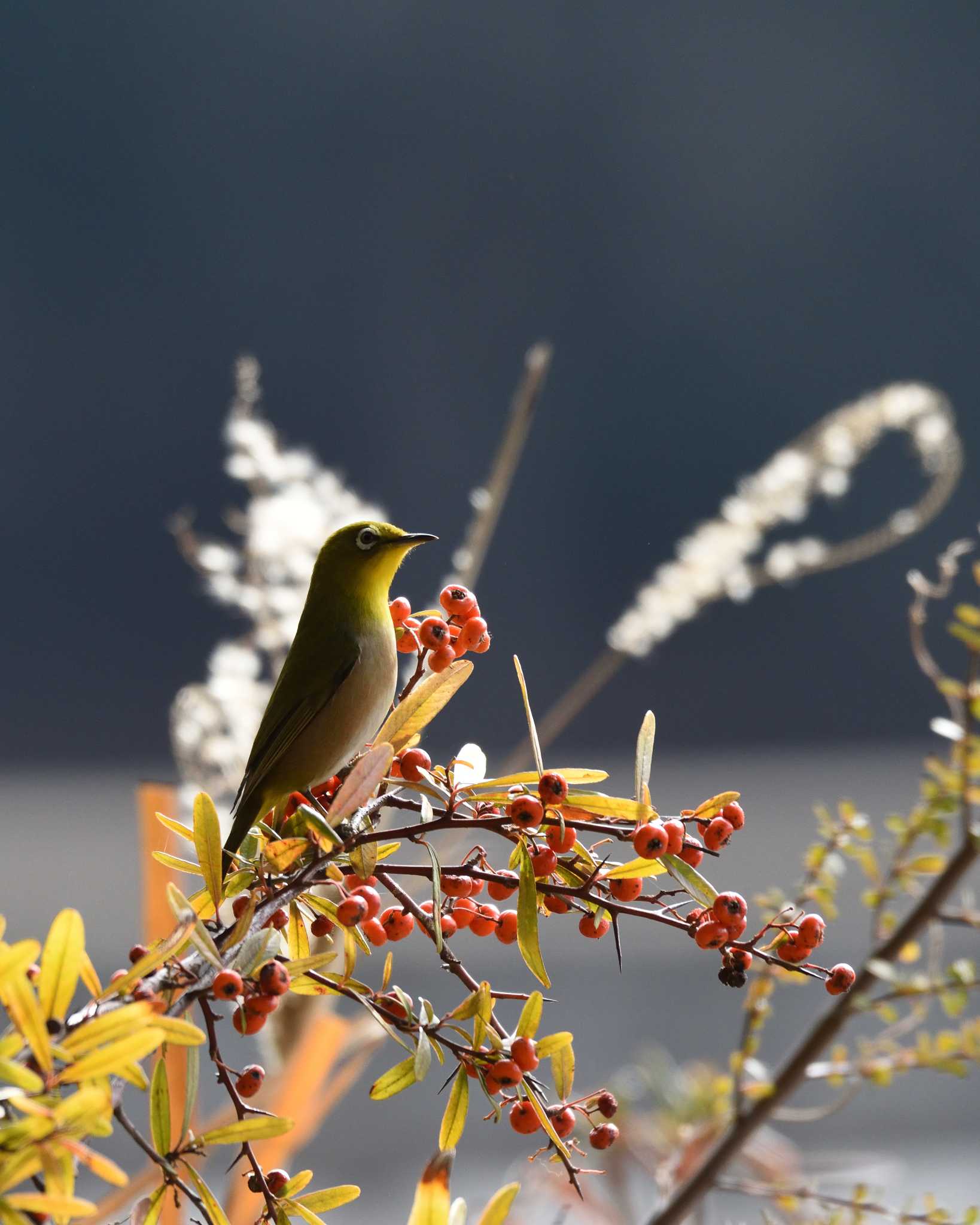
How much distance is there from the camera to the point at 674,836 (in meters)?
0.36

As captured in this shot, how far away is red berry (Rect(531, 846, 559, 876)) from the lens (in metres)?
0.35

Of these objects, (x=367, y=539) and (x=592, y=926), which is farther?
(x=367, y=539)

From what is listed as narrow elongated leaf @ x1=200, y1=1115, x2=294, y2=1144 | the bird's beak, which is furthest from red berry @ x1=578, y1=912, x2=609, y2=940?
the bird's beak

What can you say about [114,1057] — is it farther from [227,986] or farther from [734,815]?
[734,815]

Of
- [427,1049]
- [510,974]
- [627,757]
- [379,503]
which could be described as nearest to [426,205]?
[379,503]

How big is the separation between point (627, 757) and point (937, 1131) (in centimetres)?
112

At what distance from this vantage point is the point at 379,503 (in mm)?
2270

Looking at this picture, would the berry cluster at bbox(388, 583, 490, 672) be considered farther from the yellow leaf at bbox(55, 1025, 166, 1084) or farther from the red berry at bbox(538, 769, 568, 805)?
the yellow leaf at bbox(55, 1025, 166, 1084)

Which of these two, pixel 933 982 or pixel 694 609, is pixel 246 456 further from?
pixel 933 982

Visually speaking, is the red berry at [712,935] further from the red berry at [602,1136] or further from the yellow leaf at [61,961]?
the yellow leaf at [61,961]

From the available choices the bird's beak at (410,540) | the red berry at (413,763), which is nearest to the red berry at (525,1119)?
the red berry at (413,763)

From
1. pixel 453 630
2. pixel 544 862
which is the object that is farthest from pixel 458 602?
pixel 544 862

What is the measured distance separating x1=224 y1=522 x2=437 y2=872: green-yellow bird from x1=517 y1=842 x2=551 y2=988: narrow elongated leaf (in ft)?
0.54

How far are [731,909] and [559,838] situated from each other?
0.06m
